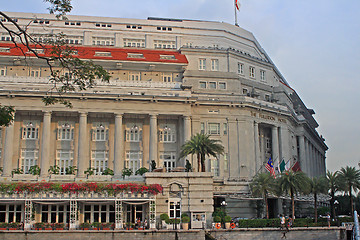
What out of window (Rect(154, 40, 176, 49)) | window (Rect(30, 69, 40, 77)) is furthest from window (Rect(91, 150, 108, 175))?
window (Rect(154, 40, 176, 49))

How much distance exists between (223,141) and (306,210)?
19719mm

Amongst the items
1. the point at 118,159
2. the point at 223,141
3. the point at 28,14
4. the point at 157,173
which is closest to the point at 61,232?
the point at 157,173

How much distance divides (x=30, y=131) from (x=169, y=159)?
883 inches

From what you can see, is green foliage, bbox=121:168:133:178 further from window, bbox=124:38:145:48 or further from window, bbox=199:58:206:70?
window, bbox=124:38:145:48

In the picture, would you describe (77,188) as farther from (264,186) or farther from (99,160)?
(264,186)

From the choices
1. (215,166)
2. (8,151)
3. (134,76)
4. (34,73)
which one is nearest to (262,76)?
(215,166)

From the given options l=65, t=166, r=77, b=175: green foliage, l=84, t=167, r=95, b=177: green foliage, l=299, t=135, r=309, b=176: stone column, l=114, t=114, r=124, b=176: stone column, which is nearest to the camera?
l=84, t=167, r=95, b=177: green foliage

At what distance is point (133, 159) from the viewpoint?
3022 inches

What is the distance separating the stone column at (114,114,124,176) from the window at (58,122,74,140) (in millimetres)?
7491

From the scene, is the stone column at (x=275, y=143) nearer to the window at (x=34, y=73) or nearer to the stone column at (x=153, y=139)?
the stone column at (x=153, y=139)

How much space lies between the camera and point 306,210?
275 feet

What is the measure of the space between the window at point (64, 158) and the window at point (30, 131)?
14.8 feet

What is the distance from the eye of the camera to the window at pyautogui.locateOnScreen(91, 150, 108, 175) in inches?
2963

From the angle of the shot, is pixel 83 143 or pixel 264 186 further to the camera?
Answer: pixel 83 143
